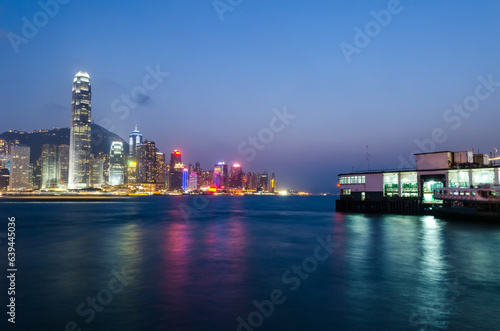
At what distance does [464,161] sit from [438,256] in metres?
52.5

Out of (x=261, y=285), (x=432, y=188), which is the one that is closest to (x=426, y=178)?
(x=432, y=188)

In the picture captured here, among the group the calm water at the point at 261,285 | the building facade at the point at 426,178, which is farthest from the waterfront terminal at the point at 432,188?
the calm water at the point at 261,285

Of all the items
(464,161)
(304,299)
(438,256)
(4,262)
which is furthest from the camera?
(464,161)

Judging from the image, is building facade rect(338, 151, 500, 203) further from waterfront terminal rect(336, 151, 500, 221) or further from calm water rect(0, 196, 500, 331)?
calm water rect(0, 196, 500, 331)

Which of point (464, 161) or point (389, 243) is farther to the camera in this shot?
point (464, 161)

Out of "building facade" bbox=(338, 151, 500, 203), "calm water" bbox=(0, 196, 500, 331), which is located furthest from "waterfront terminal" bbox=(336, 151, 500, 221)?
"calm water" bbox=(0, 196, 500, 331)

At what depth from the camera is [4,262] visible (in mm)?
28000

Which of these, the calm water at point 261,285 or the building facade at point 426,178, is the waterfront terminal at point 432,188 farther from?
the calm water at point 261,285

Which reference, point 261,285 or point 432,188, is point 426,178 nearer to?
point 432,188

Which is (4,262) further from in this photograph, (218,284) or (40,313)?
(218,284)

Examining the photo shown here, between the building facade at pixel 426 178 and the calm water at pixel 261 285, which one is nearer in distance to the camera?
the calm water at pixel 261 285

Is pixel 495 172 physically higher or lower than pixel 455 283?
higher

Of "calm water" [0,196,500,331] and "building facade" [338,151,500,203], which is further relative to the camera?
"building facade" [338,151,500,203]

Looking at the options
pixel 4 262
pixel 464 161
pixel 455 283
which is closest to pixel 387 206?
pixel 464 161
